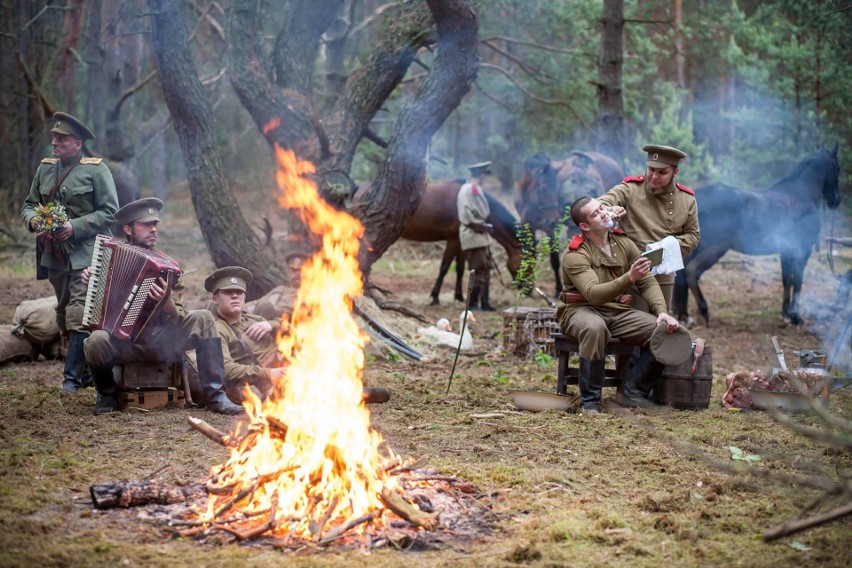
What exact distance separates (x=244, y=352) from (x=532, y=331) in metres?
3.81

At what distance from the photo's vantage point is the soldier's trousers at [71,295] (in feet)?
24.3

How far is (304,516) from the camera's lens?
14.8ft

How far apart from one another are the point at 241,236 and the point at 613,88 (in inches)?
379

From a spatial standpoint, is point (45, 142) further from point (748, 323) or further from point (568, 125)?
point (748, 323)

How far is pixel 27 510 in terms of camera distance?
4.70 metres

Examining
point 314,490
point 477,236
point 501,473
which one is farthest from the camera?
point 477,236

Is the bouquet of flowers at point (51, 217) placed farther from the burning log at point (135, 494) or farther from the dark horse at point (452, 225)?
the dark horse at point (452, 225)

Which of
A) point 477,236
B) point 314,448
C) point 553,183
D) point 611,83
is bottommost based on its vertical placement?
point 314,448

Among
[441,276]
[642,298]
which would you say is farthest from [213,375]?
[441,276]

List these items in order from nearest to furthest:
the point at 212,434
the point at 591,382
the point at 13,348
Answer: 1. the point at 212,434
2. the point at 591,382
3. the point at 13,348

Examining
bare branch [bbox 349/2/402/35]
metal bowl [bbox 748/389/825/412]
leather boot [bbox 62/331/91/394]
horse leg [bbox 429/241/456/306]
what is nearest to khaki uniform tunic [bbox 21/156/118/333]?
leather boot [bbox 62/331/91/394]

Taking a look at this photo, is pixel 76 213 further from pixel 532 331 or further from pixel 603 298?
pixel 532 331

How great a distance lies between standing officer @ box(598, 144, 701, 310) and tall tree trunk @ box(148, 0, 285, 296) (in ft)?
13.4

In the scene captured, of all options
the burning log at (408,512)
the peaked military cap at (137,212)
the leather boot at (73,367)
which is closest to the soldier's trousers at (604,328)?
the burning log at (408,512)
